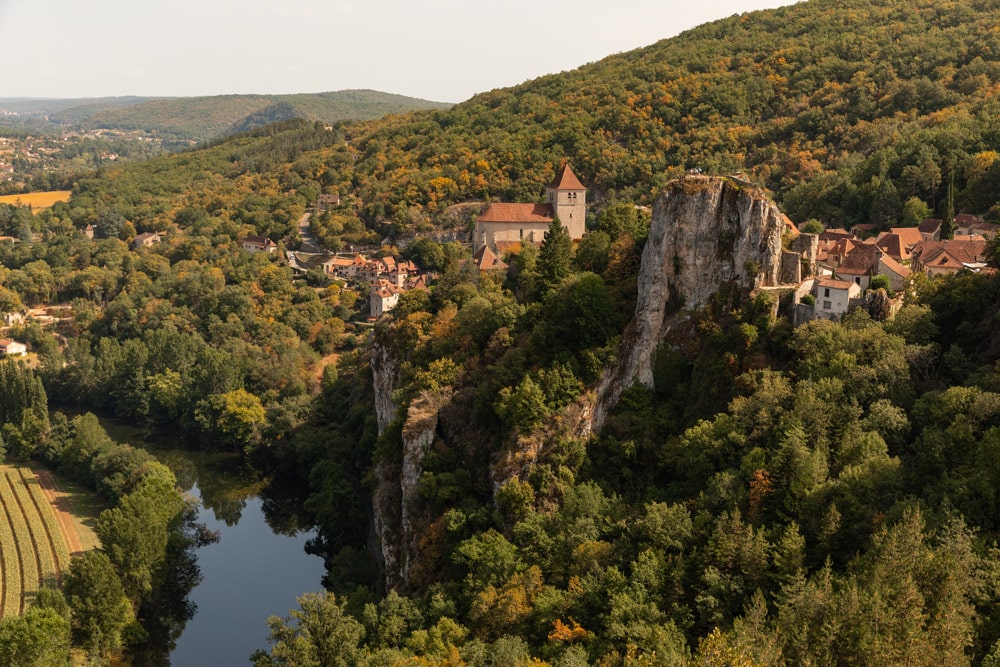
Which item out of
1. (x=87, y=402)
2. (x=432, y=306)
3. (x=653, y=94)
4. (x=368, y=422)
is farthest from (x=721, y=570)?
(x=653, y=94)

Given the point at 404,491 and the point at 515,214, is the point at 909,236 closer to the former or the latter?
the point at 515,214

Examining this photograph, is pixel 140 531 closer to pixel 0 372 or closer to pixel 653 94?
pixel 0 372

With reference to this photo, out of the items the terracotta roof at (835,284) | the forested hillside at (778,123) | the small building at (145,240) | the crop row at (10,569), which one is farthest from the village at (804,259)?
the crop row at (10,569)

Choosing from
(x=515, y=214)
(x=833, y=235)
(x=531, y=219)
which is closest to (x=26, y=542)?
(x=515, y=214)

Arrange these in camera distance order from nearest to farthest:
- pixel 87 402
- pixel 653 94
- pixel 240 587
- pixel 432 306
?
pixel 240 587
pixel 432 306
pixel 87 402
pixel 653 94

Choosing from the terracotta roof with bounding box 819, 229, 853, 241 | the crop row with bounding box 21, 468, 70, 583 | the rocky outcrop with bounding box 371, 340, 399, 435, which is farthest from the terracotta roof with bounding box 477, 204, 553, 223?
the crop row with bounding box 21, 468, 70, 583

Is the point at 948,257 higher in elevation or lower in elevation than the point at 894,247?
lower

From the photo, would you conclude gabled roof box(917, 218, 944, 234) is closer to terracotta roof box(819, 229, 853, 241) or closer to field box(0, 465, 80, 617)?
terracotta roof box(819, 229, 853, 241)
